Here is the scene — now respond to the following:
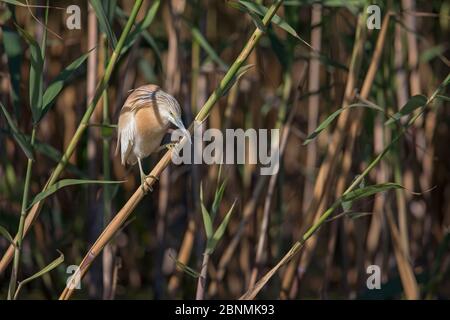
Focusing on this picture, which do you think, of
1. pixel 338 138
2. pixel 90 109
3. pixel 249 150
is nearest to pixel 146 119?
pixel 90 109

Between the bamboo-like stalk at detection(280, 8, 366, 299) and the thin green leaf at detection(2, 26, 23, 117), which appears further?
the bamboo-like stalk at detection(280, 8, 366, 299)

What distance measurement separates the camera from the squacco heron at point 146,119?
1361 mm

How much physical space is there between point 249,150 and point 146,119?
67cm

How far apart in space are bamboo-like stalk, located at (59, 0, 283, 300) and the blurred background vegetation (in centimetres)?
22

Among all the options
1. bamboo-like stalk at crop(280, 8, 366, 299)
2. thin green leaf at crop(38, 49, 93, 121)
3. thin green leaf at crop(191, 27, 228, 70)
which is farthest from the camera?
thin green leaf at crop(191, 27, 228, 70)

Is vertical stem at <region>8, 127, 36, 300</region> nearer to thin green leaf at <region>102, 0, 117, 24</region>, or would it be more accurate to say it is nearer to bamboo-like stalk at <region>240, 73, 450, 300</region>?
thin green leaf at <region>102, 0, 117, 24</region>

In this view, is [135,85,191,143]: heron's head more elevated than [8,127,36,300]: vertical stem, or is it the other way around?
[135,85,191,143]: heron's head

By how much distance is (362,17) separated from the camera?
1559mm

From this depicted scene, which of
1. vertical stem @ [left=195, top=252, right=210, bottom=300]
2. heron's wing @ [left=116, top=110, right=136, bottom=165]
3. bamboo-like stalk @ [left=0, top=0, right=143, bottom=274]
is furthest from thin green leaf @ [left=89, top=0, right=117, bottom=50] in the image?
vertical stem @ [left=195, top=252, right=210, bottom=300]

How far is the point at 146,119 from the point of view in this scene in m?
1.41

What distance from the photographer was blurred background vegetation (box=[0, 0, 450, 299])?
1656mm

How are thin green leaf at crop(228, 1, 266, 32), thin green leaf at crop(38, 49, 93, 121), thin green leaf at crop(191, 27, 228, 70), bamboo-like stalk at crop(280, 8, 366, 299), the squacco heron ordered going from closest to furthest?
thin green leaf at crop(228, 1, 266, 32)
thin green leaf at crop(38, 49, 93, 121)
the squacco heron
bamboo-like stalk at crop(280, 8, 366, 299)
thin green leaf at crop(191, 27, 228, 70)
